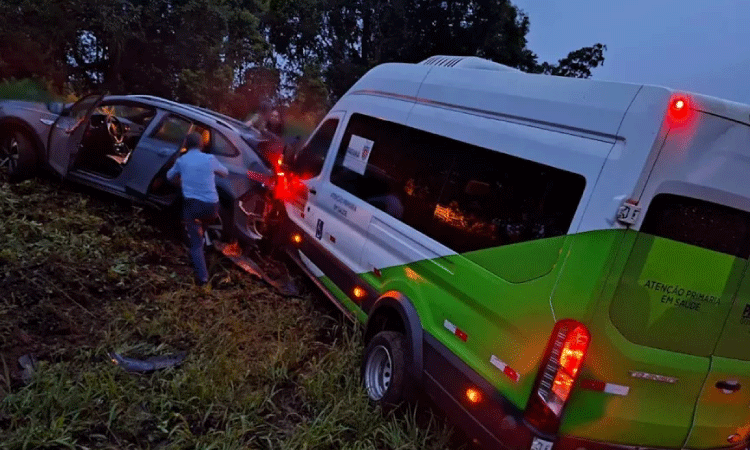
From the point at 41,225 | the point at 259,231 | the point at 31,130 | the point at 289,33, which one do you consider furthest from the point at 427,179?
the point at 289,33

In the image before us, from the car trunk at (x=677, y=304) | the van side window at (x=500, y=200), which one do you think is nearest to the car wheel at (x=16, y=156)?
the van side window at (x=500, y=200)

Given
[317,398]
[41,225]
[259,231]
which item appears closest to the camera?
[317,398]

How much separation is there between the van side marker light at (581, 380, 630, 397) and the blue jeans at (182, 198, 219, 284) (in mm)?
3990

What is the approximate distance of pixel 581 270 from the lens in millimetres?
2641

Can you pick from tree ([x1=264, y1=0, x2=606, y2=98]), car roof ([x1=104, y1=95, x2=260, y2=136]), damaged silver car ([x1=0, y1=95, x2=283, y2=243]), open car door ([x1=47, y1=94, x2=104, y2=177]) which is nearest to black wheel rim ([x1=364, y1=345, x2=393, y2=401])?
damaged silver car ([x1=0, y1=95, x2=283, y2=243])

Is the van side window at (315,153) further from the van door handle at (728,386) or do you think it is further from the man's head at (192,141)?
the van door handle at (728,386)

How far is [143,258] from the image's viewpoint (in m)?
5.86

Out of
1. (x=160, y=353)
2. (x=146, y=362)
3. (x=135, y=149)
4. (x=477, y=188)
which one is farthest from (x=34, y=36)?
(x=477, y=188)

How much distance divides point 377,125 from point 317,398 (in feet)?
7.39

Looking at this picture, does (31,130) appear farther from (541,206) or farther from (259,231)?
(541,206)

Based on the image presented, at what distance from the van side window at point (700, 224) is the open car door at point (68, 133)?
6.00m

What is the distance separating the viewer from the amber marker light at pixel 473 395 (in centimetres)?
311

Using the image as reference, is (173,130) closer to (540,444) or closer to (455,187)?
(455,187)

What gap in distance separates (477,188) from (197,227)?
3227 mm
